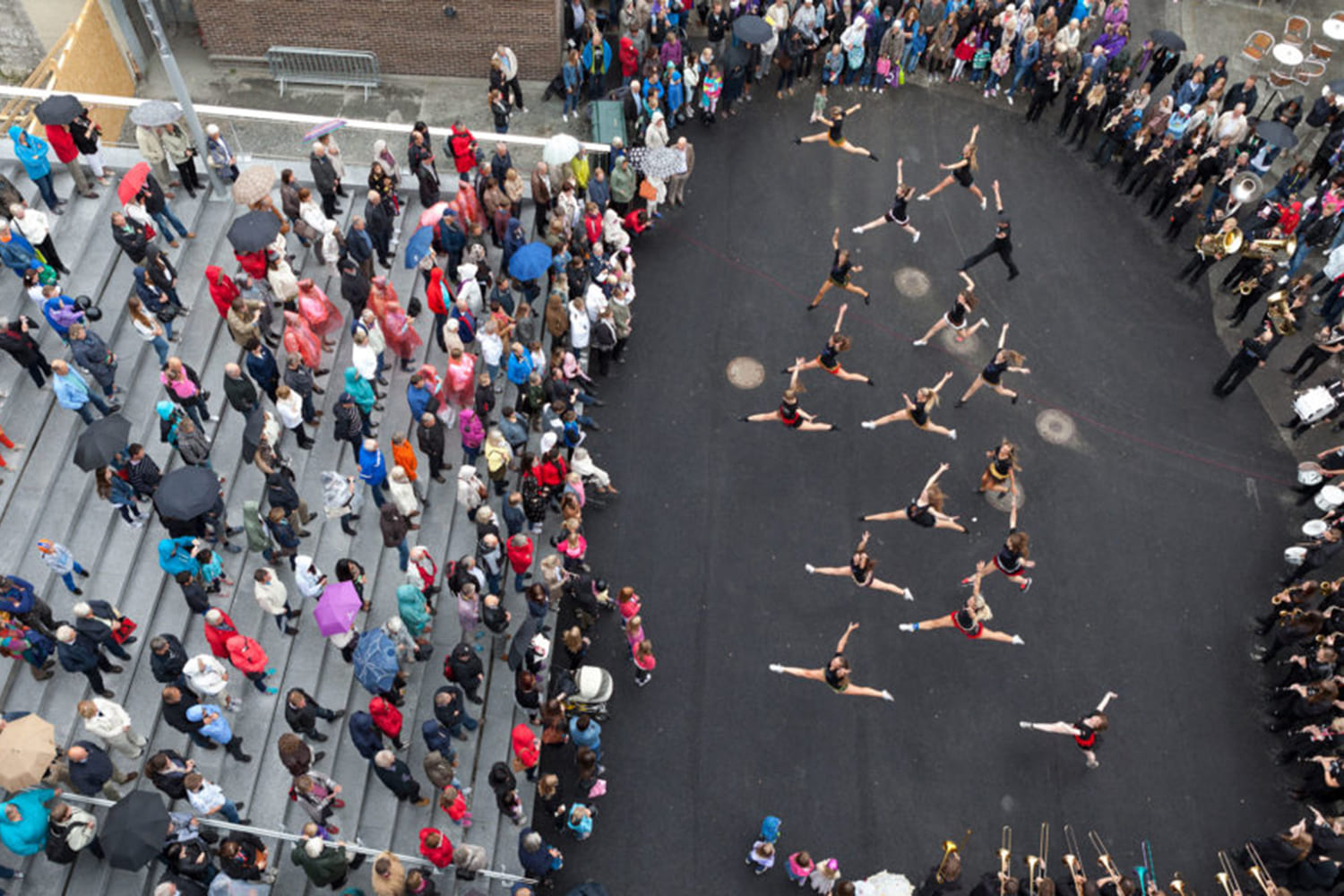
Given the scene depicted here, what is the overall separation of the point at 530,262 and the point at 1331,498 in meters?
14.0

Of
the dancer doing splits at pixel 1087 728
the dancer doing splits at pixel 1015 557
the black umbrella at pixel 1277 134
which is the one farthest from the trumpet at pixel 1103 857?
the black umbrella at pixel 1277 134

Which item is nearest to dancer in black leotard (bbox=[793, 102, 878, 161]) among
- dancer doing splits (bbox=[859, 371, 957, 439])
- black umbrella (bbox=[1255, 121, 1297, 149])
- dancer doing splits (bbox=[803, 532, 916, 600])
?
dancer doing splits (bbox=[859, 371, 957, 439])

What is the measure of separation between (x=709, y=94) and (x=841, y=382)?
7640 mm

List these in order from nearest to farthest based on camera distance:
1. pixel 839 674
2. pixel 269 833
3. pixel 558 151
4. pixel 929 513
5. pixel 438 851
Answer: pixel 269 833 < pixel 438 851 < pixel 839 674 < pixel 929 513 < pixel 558 151

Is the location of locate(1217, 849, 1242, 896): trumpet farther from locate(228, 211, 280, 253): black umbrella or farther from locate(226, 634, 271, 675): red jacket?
locate(228, 211, 280, 253): black umbrella

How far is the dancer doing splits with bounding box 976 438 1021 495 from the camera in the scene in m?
17.4

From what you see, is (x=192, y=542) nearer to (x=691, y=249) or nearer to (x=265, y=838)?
(x=265, y=838)

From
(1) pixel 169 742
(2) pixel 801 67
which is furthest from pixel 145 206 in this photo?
(2) pixel 801 67

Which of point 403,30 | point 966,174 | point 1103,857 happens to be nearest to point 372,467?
point 1103,857

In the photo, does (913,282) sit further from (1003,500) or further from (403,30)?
(403,30)

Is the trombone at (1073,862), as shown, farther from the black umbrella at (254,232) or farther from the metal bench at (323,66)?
the metal bench at (323,66)

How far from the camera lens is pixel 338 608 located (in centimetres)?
1384

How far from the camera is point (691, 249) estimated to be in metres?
21.5

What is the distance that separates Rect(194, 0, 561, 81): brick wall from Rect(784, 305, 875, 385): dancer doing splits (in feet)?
33.3
